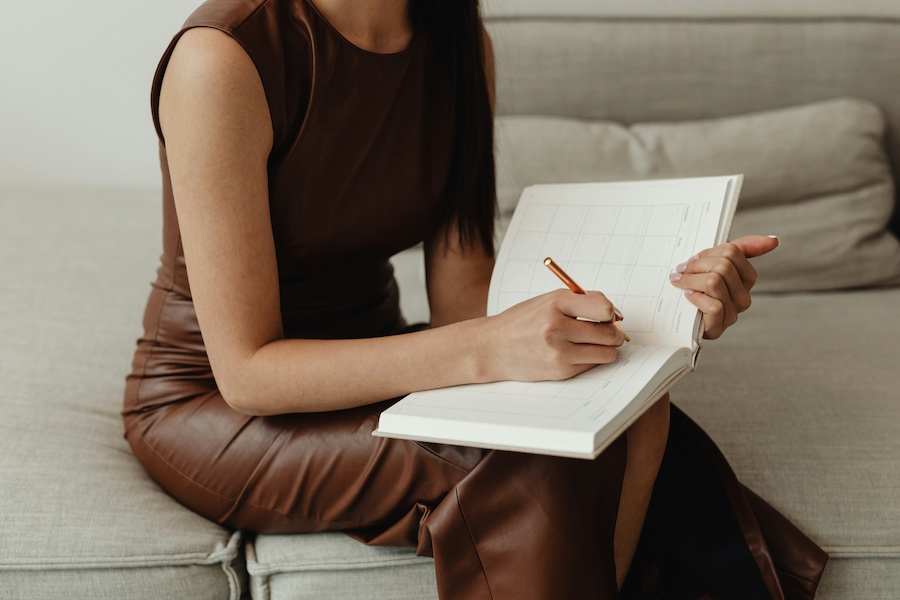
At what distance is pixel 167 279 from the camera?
1.08 meters

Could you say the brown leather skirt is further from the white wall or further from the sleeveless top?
the white wall

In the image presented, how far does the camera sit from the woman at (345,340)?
0.84 m

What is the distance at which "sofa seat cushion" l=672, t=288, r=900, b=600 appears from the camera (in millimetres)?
1012

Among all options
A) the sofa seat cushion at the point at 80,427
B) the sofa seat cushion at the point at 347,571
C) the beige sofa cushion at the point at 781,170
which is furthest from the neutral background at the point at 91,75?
the sofa seat cushion at the point at 347,571

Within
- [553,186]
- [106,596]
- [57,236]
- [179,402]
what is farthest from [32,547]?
[57,236]

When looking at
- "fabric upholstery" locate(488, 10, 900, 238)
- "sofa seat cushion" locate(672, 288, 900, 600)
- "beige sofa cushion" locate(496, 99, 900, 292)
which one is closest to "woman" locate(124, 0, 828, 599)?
"sofa seat cushion" locate(672, 288, 900, 600)

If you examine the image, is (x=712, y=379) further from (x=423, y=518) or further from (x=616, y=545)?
(x=423, y=518)

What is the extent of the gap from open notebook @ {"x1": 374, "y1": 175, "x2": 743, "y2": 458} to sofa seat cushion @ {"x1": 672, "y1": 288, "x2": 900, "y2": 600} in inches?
12.2

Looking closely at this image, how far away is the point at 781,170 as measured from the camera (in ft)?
5.29

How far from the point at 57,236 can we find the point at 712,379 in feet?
4.02

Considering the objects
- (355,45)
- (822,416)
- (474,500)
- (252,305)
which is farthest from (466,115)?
(822,416)

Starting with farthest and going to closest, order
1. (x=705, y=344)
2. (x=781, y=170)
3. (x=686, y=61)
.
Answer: (x=686, y=61) < (x=781, y=170) < (x=705, y=344)

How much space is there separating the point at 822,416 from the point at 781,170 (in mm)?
598

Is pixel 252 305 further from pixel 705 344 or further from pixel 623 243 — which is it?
pixel 705 344
